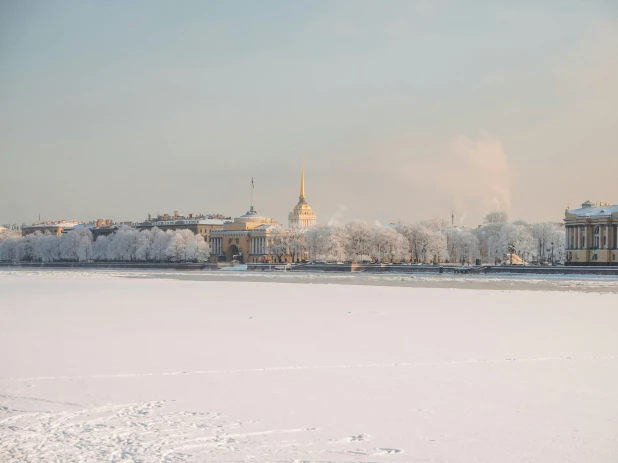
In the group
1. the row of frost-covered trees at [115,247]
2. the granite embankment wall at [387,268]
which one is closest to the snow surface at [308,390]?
the granite embankment wall at [387,268]

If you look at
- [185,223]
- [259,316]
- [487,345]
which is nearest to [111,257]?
[185,223]

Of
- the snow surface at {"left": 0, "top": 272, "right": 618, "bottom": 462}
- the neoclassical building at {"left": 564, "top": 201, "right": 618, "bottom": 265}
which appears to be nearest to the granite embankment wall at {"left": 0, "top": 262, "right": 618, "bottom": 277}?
the neoclassical building at {"left": 564, "top": 201, "right": 618, "bottom": 265}

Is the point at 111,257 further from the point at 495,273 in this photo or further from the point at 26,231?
the point at 495,273

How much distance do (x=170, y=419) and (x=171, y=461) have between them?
1.81m

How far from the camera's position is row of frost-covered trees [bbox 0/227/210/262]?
4894 inches

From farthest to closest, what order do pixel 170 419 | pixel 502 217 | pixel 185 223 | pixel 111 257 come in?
pixel 185 223 < pixel 502 217 < pixel 111 257 < pixel 170 419

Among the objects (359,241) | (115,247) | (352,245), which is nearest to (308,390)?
(359,241)

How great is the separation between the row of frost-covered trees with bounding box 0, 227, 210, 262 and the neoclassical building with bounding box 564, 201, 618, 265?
179ft

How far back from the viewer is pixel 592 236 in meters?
84.6

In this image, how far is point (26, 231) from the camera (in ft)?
604

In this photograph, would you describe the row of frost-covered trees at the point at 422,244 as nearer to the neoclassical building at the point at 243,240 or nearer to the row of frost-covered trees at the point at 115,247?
the neoclassical building at the point at 243,240

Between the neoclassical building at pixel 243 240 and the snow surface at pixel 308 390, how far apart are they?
10783 cm

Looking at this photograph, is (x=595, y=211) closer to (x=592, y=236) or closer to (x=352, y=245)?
(x=592, y=236)

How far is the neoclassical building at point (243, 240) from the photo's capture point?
13138cm
